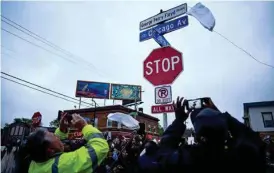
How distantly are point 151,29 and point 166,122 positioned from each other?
A: 2430 millimetres

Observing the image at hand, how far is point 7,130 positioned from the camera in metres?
9.87

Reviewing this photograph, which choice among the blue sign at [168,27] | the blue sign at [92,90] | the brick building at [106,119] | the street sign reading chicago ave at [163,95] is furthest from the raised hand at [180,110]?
the blue sign at [92,90]

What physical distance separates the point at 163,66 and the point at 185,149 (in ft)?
9.30

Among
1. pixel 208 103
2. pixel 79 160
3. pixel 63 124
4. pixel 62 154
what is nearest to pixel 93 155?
pixel 79 160

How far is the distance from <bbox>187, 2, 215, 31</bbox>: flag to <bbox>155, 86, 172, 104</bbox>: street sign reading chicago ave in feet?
5.65

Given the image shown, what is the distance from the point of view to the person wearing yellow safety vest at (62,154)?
166 centimetres

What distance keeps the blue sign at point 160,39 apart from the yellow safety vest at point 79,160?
3290 millimetres

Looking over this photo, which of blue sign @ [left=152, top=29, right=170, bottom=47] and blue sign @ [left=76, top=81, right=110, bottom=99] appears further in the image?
blue sign @ [left=76, top=81, right=110, bottom=99]

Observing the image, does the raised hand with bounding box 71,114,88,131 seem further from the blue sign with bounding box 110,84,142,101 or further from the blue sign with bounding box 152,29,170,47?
the blue sign with bounding box 110,84,142,101

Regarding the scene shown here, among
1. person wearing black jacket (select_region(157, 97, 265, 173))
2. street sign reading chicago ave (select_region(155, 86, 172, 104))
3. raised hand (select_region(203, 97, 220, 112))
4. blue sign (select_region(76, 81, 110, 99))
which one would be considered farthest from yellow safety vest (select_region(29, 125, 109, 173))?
blue sign (select_region(76, 81, 110, 99))

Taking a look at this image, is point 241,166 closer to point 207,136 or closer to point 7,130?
point 207,136

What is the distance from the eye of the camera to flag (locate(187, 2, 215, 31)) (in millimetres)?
4406

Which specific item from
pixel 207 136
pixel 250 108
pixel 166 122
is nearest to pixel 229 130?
pixel 207 136

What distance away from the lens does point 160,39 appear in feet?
15.5
